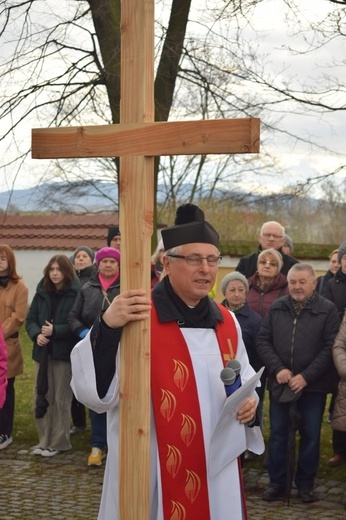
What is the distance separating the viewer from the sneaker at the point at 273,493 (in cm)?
789

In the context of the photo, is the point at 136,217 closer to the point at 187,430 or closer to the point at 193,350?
the point at 193,350

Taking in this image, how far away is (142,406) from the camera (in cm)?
385

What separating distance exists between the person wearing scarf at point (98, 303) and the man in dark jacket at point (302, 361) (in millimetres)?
1755

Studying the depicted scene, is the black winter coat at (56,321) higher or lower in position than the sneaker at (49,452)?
higher

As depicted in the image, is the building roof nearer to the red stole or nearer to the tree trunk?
the tree trunk

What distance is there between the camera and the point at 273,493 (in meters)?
7.92

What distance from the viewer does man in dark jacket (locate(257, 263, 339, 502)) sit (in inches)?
311

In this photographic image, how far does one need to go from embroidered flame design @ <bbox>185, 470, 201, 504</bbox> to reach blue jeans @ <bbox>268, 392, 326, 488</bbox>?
373 centimetres

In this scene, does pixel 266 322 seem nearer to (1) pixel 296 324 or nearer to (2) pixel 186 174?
(1) pixel 296 324

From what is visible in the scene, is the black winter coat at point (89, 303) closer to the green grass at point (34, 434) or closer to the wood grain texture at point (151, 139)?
the green grass at point (34, 434)

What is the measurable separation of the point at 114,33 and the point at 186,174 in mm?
10813

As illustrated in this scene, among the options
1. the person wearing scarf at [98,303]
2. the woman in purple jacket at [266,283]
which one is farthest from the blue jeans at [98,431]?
the woman in purple jacket at [266,283]

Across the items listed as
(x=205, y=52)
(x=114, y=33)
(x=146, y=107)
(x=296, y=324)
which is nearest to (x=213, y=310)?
(x=146, y=107)

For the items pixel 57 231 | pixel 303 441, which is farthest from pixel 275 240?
pixel 57 231
